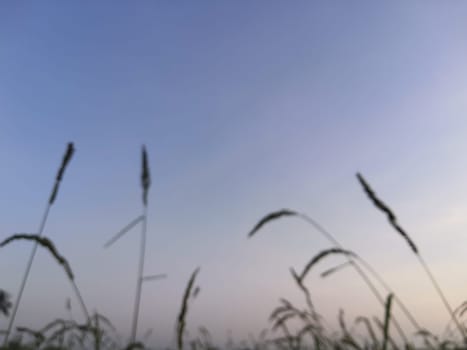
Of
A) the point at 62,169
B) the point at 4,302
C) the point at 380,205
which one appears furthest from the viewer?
the point at 4,302

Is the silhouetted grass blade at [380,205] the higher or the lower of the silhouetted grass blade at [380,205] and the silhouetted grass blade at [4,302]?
the lower

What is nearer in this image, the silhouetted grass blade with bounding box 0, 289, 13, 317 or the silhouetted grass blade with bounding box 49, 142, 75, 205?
the silhouetted grass blade with bounding box 49, 142, 75, 205

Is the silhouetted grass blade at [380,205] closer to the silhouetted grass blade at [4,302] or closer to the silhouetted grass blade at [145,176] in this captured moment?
the silhouetted grass blade at [145,176]

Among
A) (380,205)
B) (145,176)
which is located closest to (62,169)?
(145,176)

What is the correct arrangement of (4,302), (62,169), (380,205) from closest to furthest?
(380,205) < (62,169) < (4,302)

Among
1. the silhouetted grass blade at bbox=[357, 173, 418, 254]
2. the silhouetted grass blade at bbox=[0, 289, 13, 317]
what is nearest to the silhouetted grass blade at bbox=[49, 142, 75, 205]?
the silhouetted grass blade at bbox=[357, 173, 418, 254]

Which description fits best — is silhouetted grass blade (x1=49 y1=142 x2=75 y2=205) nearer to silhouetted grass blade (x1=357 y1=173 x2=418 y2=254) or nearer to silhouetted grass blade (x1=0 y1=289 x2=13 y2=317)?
silhouetted grass blade (x1=357 y1=173 x2=418 y2=254)

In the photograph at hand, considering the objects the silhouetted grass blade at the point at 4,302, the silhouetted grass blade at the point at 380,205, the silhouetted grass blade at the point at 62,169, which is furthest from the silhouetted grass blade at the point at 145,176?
the silhouetted grass blade at the point at 4,302

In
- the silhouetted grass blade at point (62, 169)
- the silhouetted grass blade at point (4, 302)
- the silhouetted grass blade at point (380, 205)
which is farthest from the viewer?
the silhouetted grass blade at point (4, 302)

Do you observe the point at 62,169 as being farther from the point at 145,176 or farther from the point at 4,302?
the point at 4,302

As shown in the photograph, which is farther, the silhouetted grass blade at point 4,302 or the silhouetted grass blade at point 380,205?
the silhouetted grass blade at point 4,302

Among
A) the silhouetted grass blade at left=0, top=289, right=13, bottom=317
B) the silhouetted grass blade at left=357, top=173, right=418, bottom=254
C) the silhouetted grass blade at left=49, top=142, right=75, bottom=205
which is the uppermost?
the silhouetted grass blade at left=0, top=289, right=13, bottom=317

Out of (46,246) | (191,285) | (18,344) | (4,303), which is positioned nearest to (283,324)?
(191,285)

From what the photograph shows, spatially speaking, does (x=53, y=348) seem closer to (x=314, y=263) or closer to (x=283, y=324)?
(x=283, y=324)
